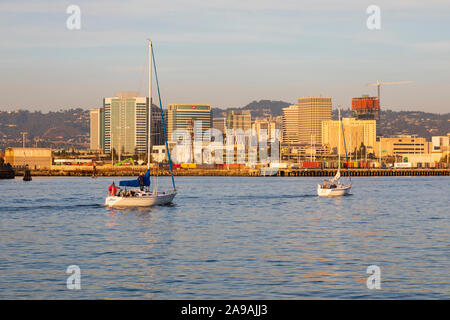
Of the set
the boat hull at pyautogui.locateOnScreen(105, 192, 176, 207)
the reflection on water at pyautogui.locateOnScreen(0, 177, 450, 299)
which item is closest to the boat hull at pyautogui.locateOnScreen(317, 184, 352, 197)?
the reflection on water at pyautogui.locateOnScreen(0, 177, 450, 299)

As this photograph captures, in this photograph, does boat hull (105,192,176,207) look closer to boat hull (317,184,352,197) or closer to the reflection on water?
the reflection on water

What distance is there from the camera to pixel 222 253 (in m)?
36.0

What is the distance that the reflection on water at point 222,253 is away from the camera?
25891mm

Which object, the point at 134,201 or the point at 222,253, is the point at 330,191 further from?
the point at 222,253

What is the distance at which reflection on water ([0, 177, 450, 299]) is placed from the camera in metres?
25.9

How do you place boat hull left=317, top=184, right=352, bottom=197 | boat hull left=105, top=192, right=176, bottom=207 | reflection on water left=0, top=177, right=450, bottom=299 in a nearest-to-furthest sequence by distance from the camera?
reflection on water left=0, top=177, right=450, bottom=299 → boat hull left=105, top=192, right=176, bottom=207 → boat hull left=317, top=184, right=352, bottom=197

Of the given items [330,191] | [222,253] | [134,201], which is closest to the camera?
[222,253]

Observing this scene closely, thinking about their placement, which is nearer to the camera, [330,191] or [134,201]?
[134,201]

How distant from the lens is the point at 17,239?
4309 cm

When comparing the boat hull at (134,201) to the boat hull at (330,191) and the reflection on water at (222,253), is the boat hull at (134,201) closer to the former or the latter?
the reflection on water at (222,253)

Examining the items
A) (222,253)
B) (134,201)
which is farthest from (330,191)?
(222,253)
